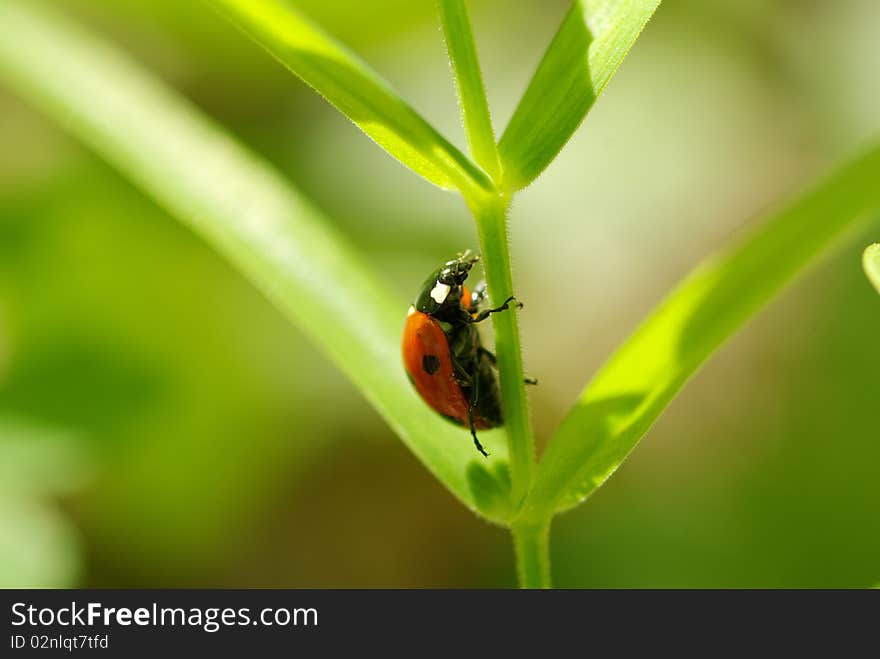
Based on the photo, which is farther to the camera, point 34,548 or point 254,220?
point 34,548

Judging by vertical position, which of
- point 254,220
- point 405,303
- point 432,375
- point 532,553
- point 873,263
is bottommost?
point 532,553

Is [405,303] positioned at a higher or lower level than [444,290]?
higher

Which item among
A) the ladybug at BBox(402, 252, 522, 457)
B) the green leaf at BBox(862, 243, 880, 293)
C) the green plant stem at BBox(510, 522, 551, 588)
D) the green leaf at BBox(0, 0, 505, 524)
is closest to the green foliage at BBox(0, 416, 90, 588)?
the green leaf at BBox(0, 0, 505, 524)

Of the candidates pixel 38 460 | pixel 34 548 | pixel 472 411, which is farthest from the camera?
pixel 38 460

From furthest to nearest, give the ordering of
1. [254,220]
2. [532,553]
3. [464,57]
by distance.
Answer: [254,220]
[532,553]
[464,57]

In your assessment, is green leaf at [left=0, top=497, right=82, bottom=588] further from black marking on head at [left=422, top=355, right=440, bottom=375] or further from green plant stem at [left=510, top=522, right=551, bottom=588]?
green plant stem at [left=510, top=522, right=551, bottom=588]

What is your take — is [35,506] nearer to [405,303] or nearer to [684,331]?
[405,303]

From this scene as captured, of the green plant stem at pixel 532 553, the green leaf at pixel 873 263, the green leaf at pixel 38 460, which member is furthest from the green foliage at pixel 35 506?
the green leaf at pixel 873 263

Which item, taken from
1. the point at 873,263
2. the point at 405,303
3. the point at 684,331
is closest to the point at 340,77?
the point at 684,331
